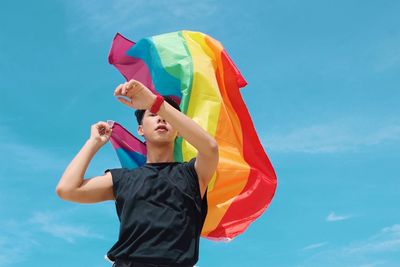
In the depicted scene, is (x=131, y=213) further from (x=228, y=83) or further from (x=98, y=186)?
(x=228, y=83)

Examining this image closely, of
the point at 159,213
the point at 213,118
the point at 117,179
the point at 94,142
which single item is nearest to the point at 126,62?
the point at 213,118

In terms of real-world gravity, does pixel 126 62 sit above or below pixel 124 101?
above

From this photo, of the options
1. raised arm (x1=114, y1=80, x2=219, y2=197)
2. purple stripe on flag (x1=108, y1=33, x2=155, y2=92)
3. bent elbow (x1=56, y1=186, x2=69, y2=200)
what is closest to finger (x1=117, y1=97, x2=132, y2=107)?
raised arm (x1=114, y1=80, x2=219, y2=197)

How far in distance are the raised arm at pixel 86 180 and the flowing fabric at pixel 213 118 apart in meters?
1.34

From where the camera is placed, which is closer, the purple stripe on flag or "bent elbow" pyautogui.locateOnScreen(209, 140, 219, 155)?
"bent elbow" pyautogui.locateOnScreen(209, 140, 219, 155)

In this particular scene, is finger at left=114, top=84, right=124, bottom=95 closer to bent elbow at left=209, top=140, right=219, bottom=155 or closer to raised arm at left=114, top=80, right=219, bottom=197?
raised arm at left=114, top=80, right=219, bottom=197

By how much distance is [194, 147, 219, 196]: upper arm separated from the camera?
12.0ft

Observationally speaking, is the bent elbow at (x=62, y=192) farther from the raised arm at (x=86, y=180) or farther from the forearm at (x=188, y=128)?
the forearm at (x=188, y=128)

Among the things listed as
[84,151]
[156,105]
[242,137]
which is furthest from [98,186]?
→ [242,137]

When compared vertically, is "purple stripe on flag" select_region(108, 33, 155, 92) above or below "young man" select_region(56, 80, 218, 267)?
above

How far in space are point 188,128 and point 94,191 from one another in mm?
838

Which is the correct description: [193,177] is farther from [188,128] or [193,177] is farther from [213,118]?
[213,118]

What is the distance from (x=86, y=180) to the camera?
3.79m

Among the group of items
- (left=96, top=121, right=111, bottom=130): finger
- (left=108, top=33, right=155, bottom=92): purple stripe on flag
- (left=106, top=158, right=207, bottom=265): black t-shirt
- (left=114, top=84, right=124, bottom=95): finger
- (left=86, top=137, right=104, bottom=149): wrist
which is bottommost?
(left=106, top=158, right=207, bottom=265): black t-shirt
